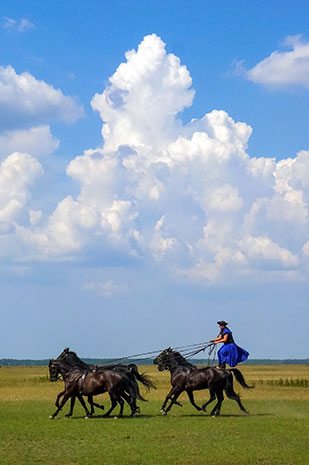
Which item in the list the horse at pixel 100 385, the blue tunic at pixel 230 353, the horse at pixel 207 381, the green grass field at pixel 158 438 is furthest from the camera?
the blue tunic at pixel 230 353

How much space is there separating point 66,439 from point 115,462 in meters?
3.28

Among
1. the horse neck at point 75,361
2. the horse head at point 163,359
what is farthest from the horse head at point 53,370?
the horse head at point 163,359

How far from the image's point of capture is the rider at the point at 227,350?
22.3 metres

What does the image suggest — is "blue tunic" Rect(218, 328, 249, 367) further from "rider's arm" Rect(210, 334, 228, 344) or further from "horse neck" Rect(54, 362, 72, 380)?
"horse neck" Rect(54, 362, 72, 380)

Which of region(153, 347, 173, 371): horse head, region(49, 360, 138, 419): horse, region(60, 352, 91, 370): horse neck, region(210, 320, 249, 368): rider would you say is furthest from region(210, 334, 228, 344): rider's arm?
region(60, 352, 91, 370): horse neck

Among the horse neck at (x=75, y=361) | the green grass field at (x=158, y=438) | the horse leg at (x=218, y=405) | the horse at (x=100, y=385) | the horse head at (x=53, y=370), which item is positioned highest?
the horse neck at (x=75, y=361)

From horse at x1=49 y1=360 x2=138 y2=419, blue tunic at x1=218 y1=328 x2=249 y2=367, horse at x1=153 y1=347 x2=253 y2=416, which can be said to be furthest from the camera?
blue tunic at x1=218 y1=328 x2=249 y2=367

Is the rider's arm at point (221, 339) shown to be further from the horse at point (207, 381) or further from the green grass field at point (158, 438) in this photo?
the green grass field at point (158, 438)

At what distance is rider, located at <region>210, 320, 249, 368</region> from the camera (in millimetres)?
22266

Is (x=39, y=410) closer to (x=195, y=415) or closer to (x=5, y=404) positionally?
(x=5, y=404)

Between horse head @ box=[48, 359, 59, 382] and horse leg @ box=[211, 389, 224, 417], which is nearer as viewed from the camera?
horse leg @ box=[211, 389, 224, 417]

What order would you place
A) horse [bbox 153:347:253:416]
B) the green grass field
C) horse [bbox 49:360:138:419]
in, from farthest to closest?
horse [bbox 153:347:253:416]
horse [bbox 49:360:138:419]
the green grass field

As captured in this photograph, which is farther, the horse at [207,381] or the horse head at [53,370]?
the horse head at [53,370]

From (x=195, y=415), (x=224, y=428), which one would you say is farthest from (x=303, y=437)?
(x=195, y=415)
